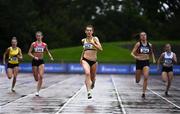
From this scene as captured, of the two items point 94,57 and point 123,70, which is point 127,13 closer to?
point 123,70

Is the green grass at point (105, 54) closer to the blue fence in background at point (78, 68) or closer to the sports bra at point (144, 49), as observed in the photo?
the blue fence in background at point (78, 68)

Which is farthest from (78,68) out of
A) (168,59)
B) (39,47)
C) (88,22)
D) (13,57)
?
(88,22)

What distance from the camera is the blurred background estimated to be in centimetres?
7488

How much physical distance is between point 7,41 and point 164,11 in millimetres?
28912

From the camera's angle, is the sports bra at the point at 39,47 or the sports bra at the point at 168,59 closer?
the sports bra at the point at 39,47

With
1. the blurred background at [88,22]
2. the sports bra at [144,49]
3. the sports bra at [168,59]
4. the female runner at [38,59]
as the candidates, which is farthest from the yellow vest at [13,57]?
the blurred background at [88,22]

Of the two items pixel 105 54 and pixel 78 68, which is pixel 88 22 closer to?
pixel 105 54

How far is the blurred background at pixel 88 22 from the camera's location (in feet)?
246

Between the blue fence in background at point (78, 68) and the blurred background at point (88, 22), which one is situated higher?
the blurred background at point (88, 22)

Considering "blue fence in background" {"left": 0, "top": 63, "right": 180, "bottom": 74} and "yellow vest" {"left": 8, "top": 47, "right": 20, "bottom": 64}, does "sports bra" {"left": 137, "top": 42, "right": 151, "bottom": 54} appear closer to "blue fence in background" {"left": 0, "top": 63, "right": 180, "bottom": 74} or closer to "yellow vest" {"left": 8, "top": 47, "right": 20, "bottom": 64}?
"yellow vest" {"left": 8, "top": 47, "right": 20, "bottom": 64}

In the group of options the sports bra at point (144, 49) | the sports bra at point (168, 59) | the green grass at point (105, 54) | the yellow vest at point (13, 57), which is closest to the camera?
the sports bra at point (144, 49)

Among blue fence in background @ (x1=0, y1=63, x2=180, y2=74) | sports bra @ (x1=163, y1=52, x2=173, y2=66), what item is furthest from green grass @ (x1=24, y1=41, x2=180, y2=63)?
sports bra @ (x1=163, y1=52, x2=173, y2=66)

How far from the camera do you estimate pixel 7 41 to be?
7538 centimetres

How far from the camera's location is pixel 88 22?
10906 centimetres
